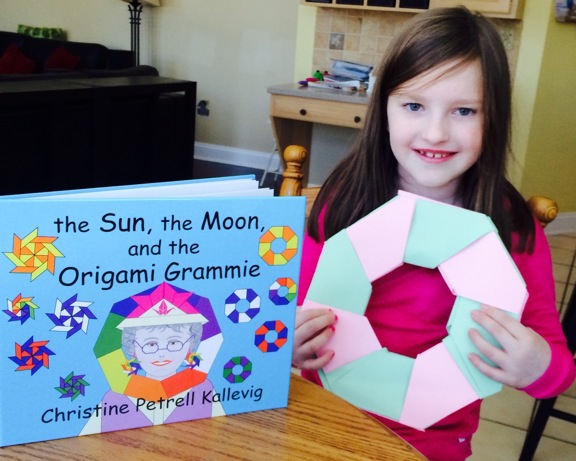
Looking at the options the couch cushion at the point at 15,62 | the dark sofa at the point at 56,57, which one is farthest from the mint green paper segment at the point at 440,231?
the couch cushion at the point at 15,62

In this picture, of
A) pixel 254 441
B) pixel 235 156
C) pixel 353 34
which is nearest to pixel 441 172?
pixel 254 441

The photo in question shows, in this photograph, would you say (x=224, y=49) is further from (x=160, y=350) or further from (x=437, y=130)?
(x=160, y=350)

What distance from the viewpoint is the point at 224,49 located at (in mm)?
5648

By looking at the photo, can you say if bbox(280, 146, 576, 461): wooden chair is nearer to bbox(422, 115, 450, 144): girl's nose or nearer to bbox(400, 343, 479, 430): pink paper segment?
bbox(422, 115, 450, 144): girl's nose

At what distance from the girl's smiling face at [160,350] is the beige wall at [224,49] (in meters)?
4.97

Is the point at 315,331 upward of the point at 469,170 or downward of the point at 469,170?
downward

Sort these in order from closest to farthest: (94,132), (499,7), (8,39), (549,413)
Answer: (549,413), (499,7), (94,132), (8,39)

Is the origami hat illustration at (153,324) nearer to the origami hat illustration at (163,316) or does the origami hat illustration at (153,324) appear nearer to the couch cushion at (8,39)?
the origami hat illustration at (163,316)

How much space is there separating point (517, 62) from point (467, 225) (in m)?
3.37

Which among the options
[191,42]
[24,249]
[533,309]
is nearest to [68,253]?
[24,249]

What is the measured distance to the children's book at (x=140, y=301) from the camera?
1.80 ft

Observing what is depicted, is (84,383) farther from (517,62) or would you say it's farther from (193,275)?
(517,62)

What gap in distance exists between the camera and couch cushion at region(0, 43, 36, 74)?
5.96 meters

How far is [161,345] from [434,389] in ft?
1.02
